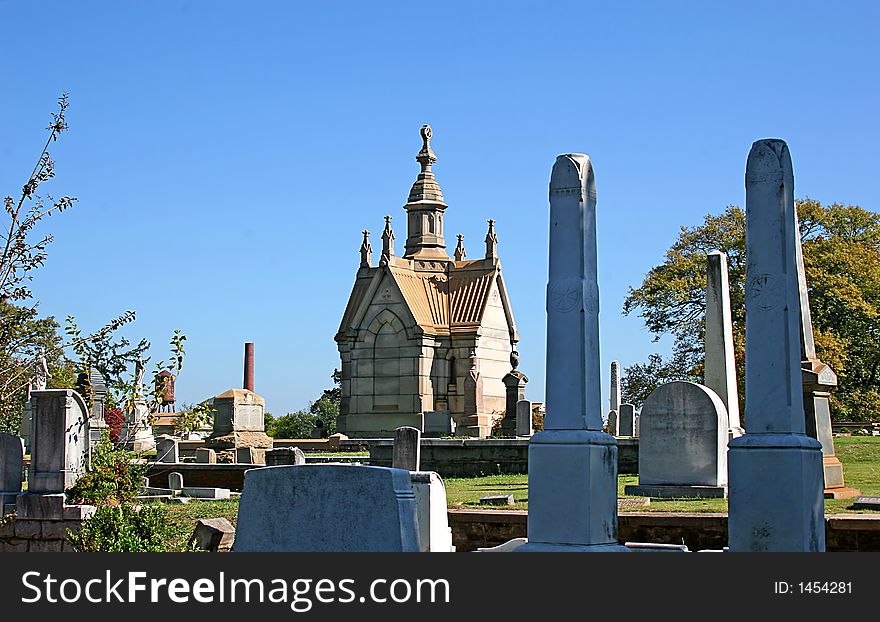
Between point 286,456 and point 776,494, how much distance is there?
1640 cm

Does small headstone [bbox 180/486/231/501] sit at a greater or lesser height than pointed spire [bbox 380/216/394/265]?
lesser

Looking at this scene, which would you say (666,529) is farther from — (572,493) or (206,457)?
(206,457)

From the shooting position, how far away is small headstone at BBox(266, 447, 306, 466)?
2273 cm

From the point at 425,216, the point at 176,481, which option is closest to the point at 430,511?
the point at 176,481

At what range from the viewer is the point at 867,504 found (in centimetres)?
1248

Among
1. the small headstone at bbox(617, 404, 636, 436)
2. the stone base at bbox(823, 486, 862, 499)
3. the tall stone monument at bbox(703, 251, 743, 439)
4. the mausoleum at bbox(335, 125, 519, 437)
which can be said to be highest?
the mausoleum at bbox(335, 125, 519, 437)

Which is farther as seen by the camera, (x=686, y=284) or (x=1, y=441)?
(x=686, y=284)

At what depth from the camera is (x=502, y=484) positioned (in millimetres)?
19844

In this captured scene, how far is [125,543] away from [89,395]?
6.45ft

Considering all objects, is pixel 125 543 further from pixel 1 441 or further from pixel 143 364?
pixel 1 441

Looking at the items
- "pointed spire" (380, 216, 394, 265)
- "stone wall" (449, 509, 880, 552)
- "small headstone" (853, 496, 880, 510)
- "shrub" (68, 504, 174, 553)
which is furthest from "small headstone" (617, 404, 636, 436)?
"shrub" (68, 504, 174, 553)

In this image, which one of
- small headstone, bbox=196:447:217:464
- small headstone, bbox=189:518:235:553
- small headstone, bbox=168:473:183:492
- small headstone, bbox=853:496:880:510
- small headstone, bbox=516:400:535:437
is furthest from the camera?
small headstone, bbox=516:400:535:437

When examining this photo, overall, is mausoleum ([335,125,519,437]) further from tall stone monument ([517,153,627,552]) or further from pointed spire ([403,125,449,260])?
tall stone monument ([517,153,627,552])

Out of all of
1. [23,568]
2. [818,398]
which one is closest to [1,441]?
[23,568]
